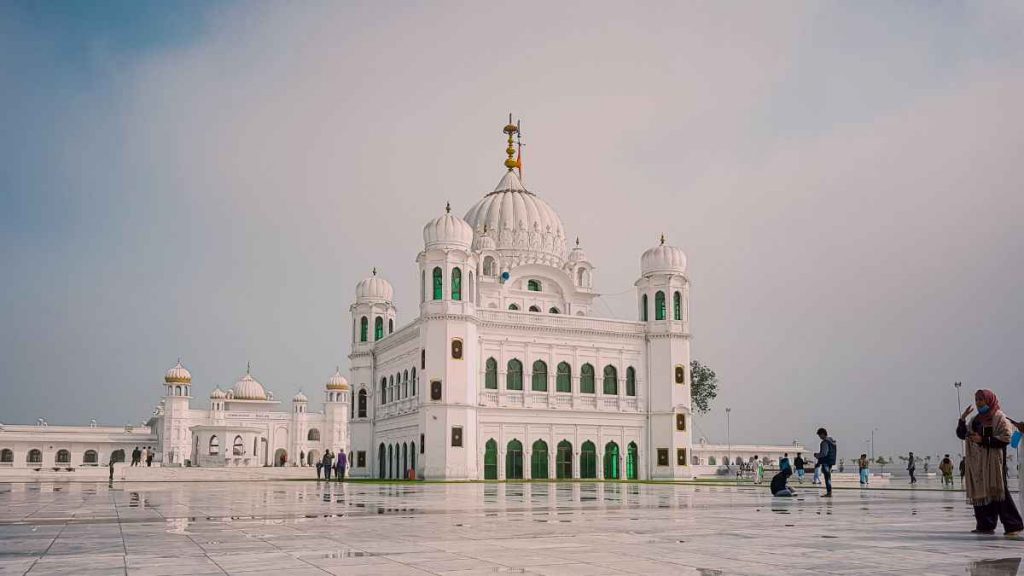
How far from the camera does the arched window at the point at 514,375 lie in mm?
47312

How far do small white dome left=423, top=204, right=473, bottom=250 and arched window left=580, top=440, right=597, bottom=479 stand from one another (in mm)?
11859

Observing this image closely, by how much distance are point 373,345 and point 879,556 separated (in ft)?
159

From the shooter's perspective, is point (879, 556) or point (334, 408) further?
point (334, 408)

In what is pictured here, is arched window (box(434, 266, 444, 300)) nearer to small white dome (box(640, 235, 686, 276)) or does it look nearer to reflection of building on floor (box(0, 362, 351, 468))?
small white dome (box(640, 235, 686, 276))

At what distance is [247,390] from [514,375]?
58595mm

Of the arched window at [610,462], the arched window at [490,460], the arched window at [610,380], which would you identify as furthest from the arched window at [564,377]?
the arched window at [490,460]

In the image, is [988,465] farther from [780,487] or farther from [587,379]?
[587,379]

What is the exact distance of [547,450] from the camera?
4719 centimetres

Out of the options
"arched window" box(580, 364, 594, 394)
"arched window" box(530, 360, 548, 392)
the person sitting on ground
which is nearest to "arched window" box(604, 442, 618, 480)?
"arched window" box(580, 364, 594, 394)

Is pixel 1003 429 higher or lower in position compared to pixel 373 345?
lower

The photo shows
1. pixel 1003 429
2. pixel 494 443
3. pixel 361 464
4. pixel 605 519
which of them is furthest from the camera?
pixel 361 464

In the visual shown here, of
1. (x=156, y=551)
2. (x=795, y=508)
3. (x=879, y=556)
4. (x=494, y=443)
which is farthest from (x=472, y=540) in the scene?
(x=494, y=443)

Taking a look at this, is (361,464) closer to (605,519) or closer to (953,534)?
(605,519)

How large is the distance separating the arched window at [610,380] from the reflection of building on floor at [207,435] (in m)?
43.9
